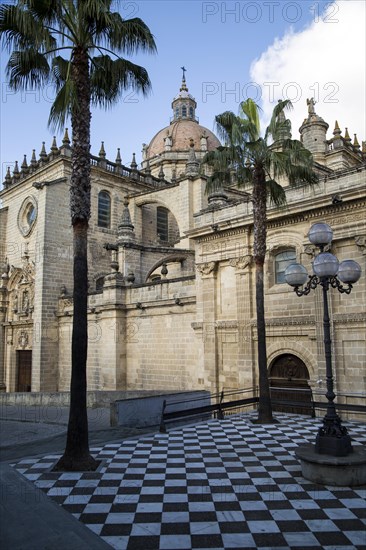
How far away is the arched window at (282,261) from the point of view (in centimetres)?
1603

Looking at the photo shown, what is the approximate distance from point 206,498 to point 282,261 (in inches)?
429

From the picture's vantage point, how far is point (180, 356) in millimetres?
19500

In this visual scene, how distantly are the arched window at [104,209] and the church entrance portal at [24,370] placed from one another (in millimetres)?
9861

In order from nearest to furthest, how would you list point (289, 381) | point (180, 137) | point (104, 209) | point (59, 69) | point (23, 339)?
point (59, 69), point (289, 381), point (23, 339), point (104, 209), point (180, 137)

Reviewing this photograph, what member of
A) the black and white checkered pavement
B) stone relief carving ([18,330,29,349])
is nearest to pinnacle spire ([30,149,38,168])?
stone relief carving ([18,330,29,349])

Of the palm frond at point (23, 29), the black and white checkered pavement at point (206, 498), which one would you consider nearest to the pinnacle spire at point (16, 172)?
the palm frond at point (23, 29)

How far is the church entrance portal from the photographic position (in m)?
29.2

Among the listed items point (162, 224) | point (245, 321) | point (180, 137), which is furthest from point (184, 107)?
point (245, 321)

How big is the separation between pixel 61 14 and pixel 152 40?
1901mm

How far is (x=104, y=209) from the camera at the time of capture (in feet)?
99.2

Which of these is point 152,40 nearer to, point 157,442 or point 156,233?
point 157,442

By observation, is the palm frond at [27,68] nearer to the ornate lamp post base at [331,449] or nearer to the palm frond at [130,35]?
the palm frond at [130,35]

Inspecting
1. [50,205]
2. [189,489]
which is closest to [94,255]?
[50,205]

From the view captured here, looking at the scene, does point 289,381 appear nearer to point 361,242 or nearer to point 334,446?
point 361,242
